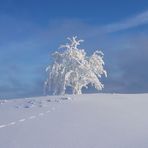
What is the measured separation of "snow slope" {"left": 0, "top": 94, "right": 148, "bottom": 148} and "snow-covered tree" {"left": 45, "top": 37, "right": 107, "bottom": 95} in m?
29.5

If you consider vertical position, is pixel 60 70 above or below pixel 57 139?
above

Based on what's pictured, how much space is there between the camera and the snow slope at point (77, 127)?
37.7 feet

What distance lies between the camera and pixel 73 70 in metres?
52.1

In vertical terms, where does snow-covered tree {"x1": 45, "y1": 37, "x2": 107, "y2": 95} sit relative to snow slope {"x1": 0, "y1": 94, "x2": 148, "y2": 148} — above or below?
above

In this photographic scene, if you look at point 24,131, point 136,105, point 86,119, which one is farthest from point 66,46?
point 24,131

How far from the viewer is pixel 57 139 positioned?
477 inches

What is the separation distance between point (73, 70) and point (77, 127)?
37.5 metres

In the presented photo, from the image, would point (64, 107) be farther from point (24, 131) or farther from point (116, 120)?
point (24, 131)

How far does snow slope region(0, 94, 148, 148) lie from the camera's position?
11.5m

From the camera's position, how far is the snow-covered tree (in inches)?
2050

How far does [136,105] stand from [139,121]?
6.59m

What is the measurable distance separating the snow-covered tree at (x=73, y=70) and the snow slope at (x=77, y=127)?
29.5 metres

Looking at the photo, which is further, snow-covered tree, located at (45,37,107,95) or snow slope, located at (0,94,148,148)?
snow-covered tree, located at (45,37,107,95)

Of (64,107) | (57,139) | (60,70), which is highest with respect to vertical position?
(60,70)
